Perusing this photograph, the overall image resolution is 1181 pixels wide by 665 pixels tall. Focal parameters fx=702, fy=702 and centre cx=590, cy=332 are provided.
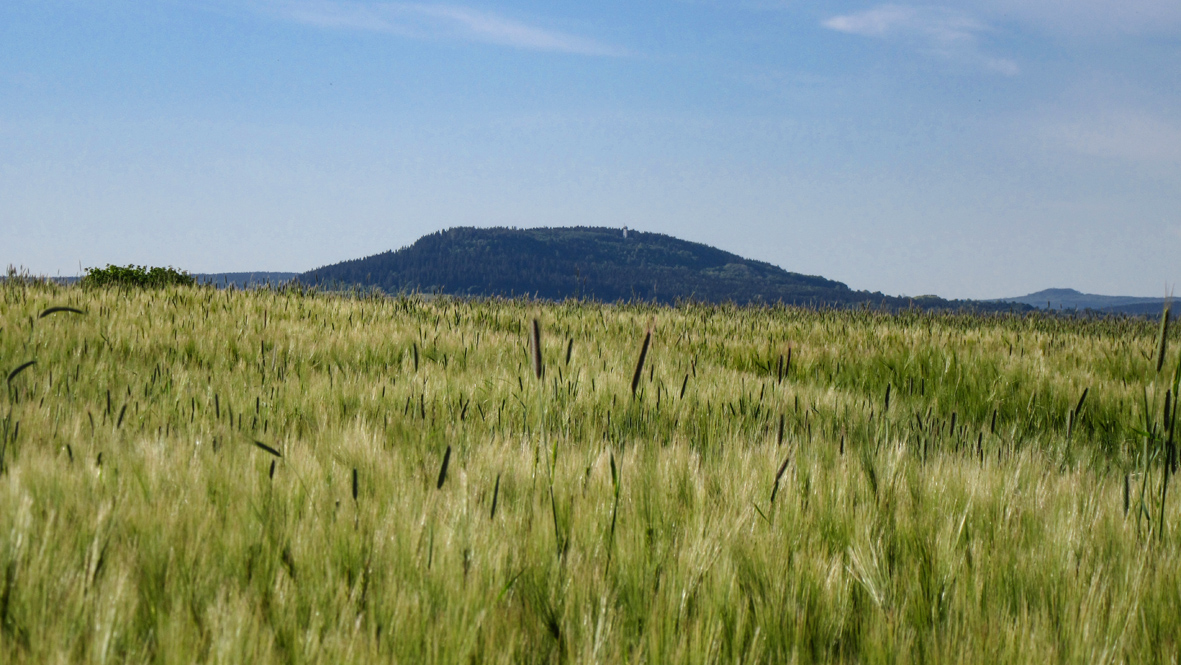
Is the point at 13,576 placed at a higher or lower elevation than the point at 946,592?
higher

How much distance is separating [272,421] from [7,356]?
7.75ft

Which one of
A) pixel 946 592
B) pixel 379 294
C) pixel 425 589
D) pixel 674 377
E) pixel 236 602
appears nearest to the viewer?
pixel 236 602

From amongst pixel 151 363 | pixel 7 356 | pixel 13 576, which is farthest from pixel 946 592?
pixel 7 356

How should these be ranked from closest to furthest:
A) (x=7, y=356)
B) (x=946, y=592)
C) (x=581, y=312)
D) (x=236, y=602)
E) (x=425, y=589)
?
(x=236, y=602) < (x=425, y=589) < (x=946, y=592) < (x=7, y=356) < (x=581, y=312)

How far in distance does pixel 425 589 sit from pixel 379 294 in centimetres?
998

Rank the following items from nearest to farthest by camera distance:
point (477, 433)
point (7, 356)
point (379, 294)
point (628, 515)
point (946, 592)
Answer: point (946, 592) → point (628, 515) → point (477, 433) → point (7, 356) → point (379, 294)

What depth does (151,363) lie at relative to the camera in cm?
416

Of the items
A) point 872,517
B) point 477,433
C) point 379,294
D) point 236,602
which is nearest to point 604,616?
point 236,602

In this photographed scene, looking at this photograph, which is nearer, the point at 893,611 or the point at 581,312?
the point at 893,611

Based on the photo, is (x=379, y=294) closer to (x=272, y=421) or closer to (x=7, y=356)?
(x=7, y=356)

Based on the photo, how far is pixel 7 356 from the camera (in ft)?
13.1

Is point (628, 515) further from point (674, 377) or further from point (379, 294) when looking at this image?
point (379, 294)

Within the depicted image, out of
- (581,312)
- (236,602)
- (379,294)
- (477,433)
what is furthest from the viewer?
(379,294)

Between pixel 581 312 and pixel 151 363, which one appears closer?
pixel 151 363
